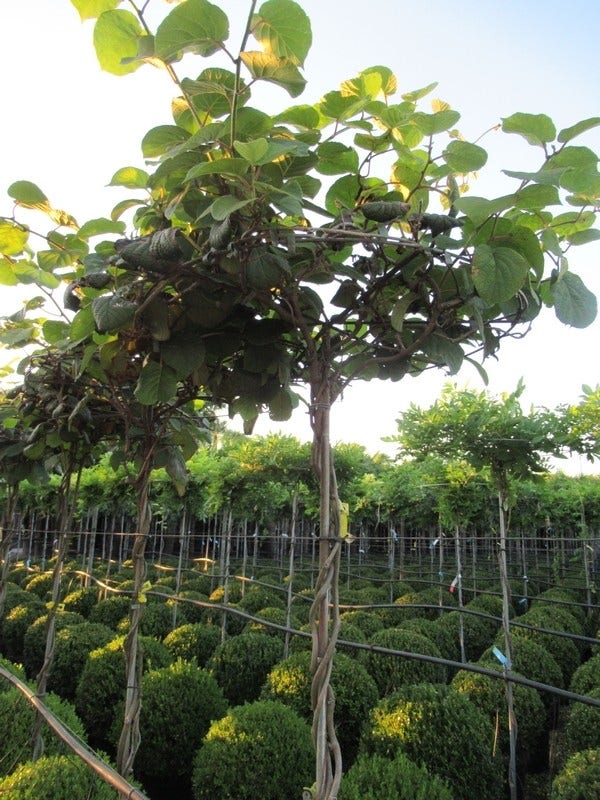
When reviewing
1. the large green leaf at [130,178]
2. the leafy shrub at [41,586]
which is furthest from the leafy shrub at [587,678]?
the leafy shrub at [41,586]

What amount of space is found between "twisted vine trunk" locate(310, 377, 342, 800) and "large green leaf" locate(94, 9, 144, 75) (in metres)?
0.65

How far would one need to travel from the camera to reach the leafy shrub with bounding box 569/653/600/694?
13.4ft

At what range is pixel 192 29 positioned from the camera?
79 cm

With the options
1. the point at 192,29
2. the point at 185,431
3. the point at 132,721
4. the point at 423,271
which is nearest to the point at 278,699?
the point at 132,721

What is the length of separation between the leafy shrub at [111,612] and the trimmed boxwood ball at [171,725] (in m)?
3.30

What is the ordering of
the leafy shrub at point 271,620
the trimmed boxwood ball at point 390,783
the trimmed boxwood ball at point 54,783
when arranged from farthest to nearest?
the leafy shrub at point 271,620
the trimmed boxwood ball at point 390,783
the trimmed boxwood ball at point 54,783

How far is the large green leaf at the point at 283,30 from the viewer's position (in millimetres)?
789

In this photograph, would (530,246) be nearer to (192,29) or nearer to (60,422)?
(192,29)

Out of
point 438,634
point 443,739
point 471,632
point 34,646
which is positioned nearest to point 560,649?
point 471,632

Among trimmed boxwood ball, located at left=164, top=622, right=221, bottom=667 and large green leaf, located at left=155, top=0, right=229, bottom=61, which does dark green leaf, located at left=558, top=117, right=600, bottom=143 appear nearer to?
large green leaf, located at left=155, top=0, right=229, bottom=61

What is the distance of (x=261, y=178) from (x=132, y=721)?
176 cm

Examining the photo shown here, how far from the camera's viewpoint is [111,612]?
7000 mm

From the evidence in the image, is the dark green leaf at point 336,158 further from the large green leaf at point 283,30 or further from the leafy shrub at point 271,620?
the leafy shrub at point 271,620

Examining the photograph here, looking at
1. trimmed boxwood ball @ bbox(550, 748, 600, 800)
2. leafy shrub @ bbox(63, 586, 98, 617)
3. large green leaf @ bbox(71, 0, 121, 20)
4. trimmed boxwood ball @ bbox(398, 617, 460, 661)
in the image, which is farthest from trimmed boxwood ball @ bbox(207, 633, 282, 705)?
large green leaf @ bbox(71, 0, 121, 20)
